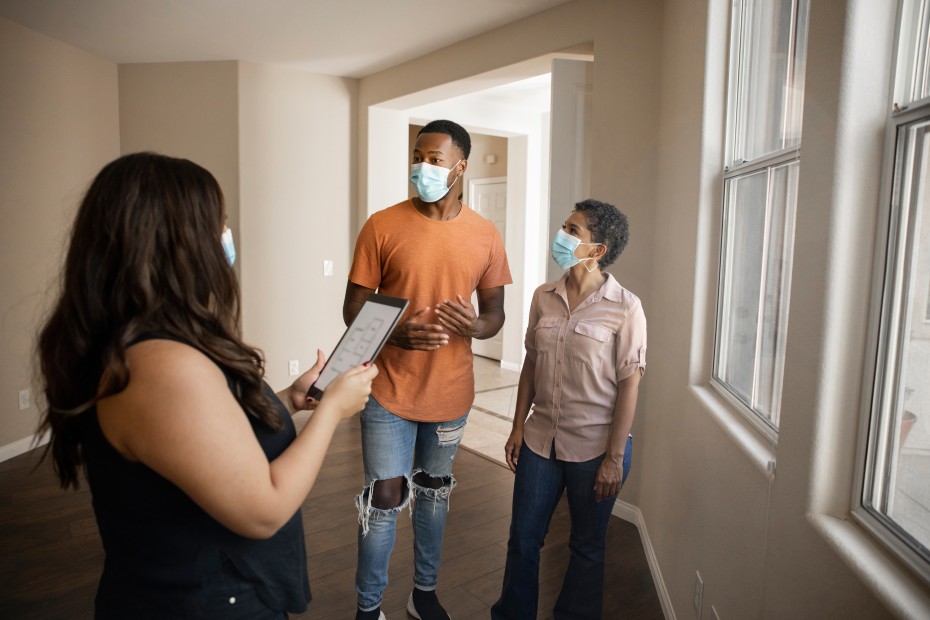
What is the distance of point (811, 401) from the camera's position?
3.49 feet

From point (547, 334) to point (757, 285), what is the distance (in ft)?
1.92

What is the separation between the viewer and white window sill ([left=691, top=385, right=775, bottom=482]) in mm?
1312

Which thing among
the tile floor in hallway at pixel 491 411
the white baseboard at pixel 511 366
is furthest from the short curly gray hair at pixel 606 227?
the white baseboard at pixel 511 366

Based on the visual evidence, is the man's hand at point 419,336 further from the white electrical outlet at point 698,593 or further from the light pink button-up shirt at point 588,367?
the white electrical outlet at point 698,593

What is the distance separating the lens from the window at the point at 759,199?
147cm

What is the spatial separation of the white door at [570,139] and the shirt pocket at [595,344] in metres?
1.34

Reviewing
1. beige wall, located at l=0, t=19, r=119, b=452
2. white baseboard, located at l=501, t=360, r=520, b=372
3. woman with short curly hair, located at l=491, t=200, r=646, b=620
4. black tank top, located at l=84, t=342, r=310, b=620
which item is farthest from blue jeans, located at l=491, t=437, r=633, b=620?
white baseboard, located at l=501, t=360, r=520, b=372

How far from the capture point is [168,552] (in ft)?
2.88

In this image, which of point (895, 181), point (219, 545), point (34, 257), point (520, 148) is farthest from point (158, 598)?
point (520, 148)

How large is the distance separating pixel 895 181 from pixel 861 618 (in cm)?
65

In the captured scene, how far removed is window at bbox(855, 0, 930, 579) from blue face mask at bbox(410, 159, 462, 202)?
3.72 feet

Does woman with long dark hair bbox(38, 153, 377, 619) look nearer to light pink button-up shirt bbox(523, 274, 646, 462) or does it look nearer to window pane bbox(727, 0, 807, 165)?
light pink button-up shirt bbox(523, 274, 646, 462)

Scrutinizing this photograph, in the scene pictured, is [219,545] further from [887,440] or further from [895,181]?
[895,181]

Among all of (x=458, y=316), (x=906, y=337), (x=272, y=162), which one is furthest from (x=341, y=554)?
(x=272, y=162)
